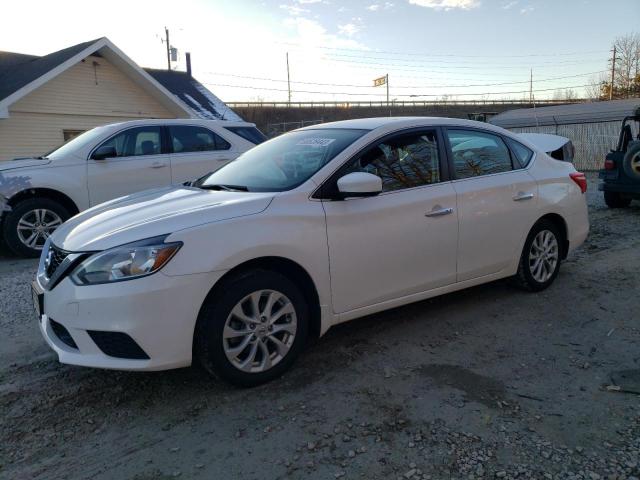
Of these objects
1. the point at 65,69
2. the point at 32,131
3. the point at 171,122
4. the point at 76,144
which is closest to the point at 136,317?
the point at 76,144

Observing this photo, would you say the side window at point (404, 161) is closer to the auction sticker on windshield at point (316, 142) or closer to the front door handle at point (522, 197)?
the auction sticker on windshield at point (316, 142)

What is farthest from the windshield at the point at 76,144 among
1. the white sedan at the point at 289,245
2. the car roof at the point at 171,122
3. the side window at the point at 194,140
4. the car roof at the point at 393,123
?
the car roof at the point at 393,123

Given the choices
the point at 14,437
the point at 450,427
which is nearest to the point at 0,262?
the point at 14,437

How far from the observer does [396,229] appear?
3641mm

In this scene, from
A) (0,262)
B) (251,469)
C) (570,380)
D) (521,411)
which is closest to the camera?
(251,469)

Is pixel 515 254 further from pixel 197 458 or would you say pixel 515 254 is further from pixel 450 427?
pixel 197 458

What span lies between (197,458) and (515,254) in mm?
3241

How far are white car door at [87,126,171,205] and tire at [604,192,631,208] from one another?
8345mm

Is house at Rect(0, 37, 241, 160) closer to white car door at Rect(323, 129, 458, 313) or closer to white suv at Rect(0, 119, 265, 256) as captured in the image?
white suv at Rect(0, 119, 265, 256)

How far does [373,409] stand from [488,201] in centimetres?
214

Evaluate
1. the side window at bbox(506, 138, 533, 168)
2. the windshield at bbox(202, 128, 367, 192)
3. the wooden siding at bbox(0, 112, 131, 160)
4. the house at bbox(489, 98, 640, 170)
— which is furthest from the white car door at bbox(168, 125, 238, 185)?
the house at bbox(489, 98, 640, 170)

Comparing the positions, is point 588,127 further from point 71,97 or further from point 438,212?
point 438,212

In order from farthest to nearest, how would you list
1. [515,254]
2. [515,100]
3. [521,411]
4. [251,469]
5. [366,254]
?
[515,100], [515,254], [366,254], [521,411], [251,469]

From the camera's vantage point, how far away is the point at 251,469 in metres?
2.43
